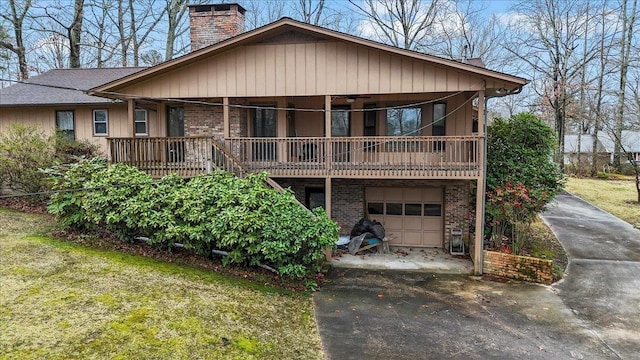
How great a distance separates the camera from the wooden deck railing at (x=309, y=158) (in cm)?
1105

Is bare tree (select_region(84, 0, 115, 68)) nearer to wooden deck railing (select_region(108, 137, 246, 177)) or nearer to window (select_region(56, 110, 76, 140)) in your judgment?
window (select_region(56, 110, 76, 140))

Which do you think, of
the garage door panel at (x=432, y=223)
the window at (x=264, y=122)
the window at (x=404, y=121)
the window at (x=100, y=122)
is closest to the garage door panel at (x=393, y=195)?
the garage door panel at (x=432, y=223)

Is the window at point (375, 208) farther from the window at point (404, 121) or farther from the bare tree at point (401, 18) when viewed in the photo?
the bare tree at point (401, 18)

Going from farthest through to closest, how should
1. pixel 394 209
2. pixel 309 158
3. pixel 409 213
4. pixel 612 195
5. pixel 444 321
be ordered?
1. pixel 612 195
2. pixel 394 209
3. pixel 409 213
4. pixel 309 158
5. pixel 444 321

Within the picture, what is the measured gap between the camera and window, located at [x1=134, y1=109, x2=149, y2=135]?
15133mm

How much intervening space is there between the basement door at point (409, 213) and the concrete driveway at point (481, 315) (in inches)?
118

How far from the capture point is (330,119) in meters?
11.6

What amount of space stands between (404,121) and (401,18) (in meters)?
19.7

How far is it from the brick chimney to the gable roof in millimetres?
2338

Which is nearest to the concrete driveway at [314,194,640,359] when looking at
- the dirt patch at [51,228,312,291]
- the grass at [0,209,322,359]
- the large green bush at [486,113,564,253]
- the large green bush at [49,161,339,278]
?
the grass at [0,209,322,359]

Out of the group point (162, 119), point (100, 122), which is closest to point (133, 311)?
point (162, 119)

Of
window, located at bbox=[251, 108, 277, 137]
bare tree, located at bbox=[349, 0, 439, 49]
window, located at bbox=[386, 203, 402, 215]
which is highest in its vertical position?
bare tree, located at bbox=[349, 0, 439, 49]

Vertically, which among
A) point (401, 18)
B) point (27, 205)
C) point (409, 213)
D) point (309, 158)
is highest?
point (401, 18)

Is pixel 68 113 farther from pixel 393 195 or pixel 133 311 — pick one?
pixel 393 195
